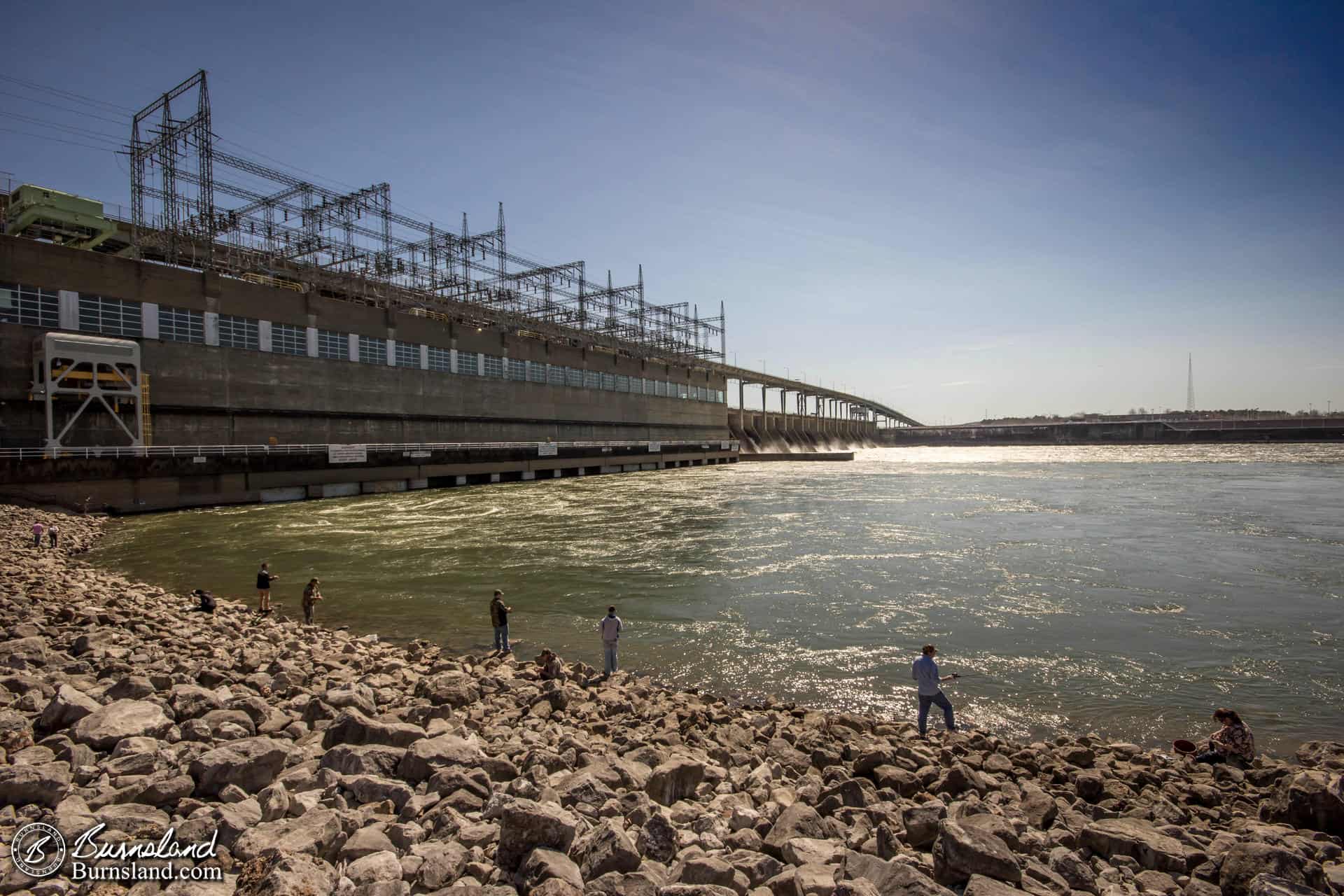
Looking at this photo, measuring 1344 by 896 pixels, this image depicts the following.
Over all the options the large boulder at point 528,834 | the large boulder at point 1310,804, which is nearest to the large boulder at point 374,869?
the large boulder at point 528,834

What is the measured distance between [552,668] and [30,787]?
7.06 m

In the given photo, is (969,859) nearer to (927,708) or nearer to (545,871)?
(545,871)

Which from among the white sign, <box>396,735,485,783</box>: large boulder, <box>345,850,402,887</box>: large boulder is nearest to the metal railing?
the white sign

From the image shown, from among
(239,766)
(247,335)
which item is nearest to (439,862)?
(239,766)

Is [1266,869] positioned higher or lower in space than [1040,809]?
higher

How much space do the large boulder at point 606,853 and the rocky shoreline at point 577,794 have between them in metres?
0.02

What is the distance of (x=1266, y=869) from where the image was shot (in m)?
5.28

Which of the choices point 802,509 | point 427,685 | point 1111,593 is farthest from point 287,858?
point 802,509

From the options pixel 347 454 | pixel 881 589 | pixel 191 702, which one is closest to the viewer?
pixel 191 702

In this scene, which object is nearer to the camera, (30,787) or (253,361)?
(30,787)

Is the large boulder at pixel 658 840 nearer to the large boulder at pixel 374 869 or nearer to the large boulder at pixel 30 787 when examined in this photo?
the large boulder at pixel 374 869

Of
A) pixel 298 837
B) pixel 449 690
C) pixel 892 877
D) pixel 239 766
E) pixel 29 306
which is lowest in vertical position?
pixel 449 690

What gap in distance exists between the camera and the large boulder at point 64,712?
697 cm

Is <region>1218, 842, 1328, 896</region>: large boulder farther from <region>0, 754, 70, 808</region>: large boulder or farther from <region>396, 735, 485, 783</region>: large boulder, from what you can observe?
<region>0, 754, 70, 808</region>: large boulder
